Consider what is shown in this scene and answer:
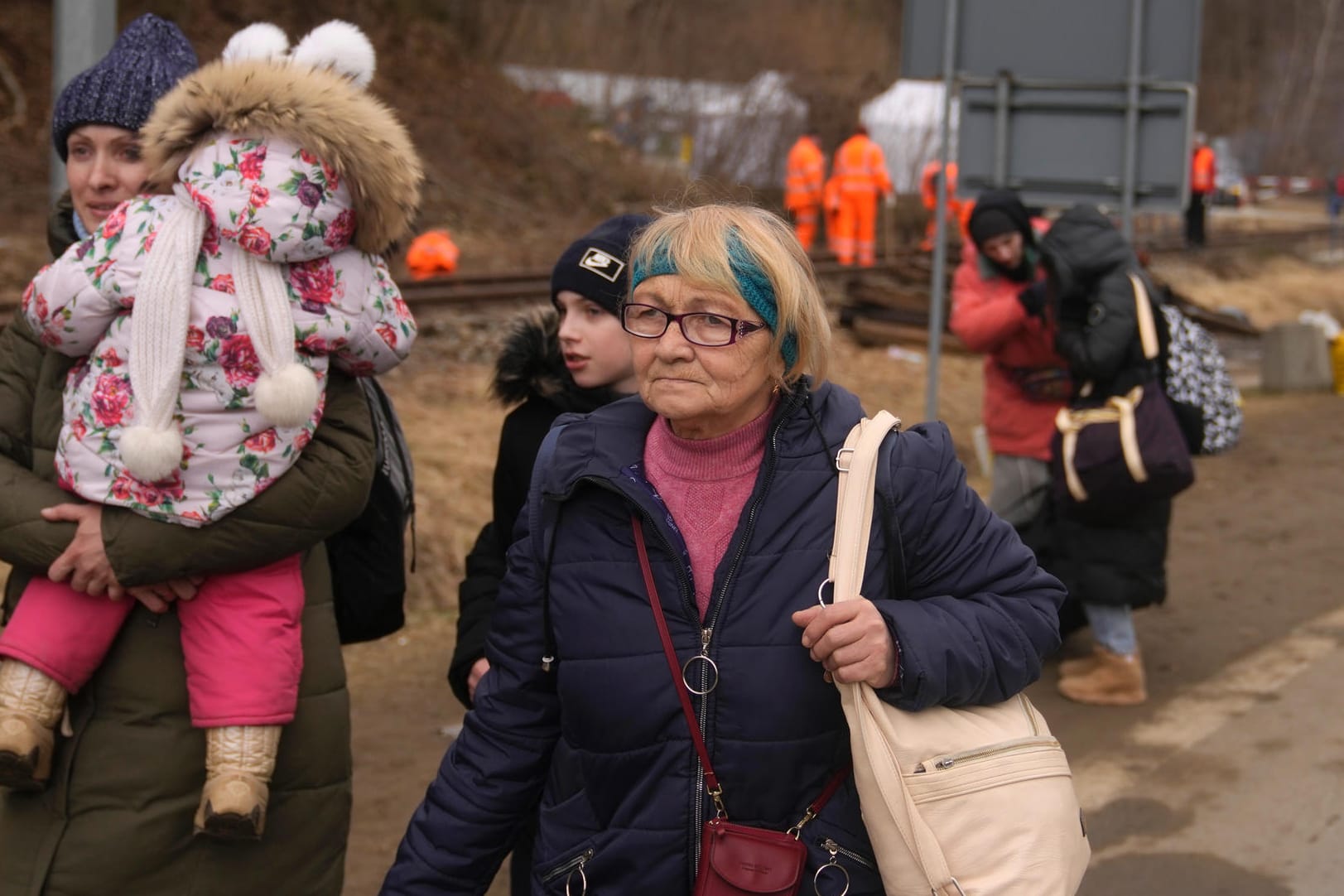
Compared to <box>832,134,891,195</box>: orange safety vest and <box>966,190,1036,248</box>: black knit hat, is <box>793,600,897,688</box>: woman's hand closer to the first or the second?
<box>966,190,1036,248</box>: black knit hat

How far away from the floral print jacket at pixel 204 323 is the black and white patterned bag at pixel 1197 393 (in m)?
3.86

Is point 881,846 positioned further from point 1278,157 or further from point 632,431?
point 1278,157

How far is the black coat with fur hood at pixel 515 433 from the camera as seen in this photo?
12.4 ft

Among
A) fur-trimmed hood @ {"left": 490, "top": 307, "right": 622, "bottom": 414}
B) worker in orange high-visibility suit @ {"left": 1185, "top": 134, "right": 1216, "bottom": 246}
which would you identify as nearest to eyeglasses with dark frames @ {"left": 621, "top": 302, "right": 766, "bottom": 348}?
fur-trimmed hood @ {"left": 490, "top": 307, "right": 622, "bottom": 414}

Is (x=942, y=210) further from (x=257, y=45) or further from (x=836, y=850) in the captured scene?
(x=836, y=850)

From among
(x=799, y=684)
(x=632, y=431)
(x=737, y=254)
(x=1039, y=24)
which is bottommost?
(x=799, y=684)

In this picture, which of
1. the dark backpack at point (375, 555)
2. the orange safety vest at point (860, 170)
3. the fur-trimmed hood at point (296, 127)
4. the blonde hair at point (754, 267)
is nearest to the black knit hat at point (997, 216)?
the dark backpack at point (375, 555)

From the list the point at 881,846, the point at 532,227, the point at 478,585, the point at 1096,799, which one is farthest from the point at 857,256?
the point at 881,846

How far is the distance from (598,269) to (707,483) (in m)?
1.13

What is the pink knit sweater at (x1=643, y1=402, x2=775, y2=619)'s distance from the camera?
263 cm

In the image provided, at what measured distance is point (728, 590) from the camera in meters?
2.56

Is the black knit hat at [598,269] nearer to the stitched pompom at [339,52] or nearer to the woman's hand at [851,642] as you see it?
the stitched pompom at [339,52]

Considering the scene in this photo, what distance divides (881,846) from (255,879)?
4.79 feet

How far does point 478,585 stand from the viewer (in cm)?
386
